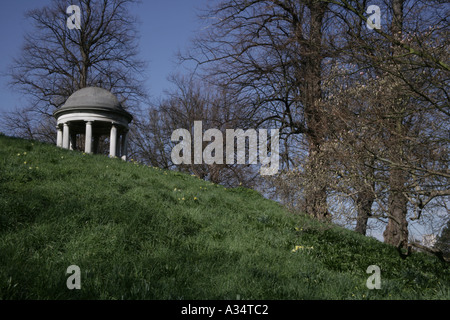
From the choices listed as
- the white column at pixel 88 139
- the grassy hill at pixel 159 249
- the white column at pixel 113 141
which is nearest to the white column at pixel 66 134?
the white column at pixel 88 139

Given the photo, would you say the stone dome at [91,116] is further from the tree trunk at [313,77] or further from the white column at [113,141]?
the tree trunk at [313,77]

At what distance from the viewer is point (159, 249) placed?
5.31 m

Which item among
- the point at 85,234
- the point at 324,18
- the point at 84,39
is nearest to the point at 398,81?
the point at 85,234

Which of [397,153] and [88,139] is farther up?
[88,139]

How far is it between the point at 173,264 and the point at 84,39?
79.3 ft

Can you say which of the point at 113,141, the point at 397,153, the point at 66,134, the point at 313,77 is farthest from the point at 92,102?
the point at 397,153

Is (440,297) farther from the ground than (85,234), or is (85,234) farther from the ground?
(85,234)

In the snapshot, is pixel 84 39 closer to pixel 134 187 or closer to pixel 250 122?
pixel 250 122

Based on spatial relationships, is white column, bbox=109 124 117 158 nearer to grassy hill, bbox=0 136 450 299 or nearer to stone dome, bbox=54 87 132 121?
stone dome, bbox=54 87 132 121

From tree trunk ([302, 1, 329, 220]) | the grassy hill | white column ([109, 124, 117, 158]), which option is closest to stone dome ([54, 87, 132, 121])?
white column ([109, 124, 117, 158])

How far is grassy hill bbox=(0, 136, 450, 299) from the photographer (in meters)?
4.12

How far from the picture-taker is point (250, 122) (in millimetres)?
13641

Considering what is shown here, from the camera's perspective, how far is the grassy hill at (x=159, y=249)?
4.12m

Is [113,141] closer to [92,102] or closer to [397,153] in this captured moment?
[92,102]
